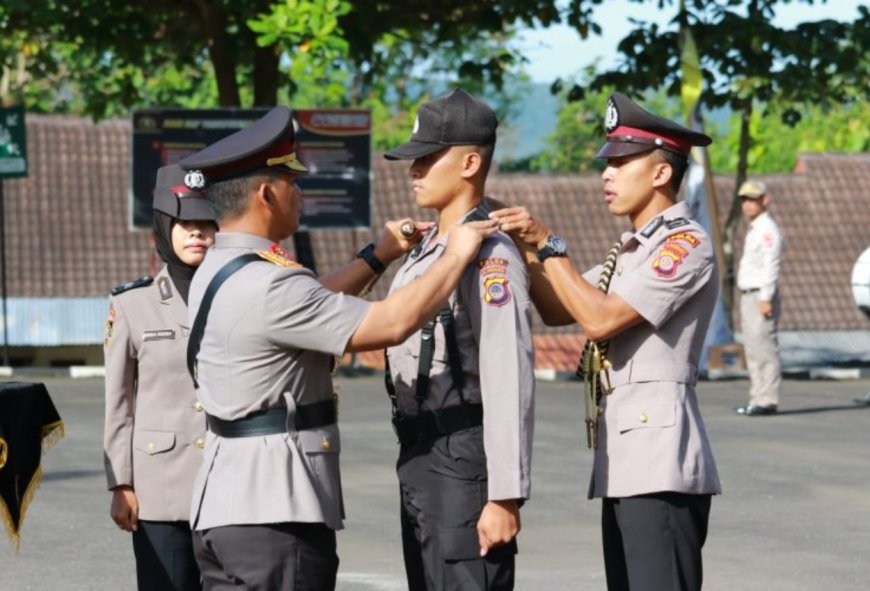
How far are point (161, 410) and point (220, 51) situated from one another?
1254 centimetres

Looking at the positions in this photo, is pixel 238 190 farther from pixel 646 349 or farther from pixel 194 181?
pixel 646 349

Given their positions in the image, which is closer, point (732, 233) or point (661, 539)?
point (661, 539)

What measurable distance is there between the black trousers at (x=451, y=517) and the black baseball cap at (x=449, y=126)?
2.70 feet

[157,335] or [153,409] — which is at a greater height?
[157,335]

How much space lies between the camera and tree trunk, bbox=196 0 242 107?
1808 centimetres

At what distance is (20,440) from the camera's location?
→ 6.55 metres

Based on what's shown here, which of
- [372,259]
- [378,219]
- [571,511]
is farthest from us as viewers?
[378,219]

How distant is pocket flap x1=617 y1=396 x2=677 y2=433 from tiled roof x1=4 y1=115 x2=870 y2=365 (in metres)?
18.9

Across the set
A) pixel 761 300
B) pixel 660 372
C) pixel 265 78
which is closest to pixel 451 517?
pixel 660 372

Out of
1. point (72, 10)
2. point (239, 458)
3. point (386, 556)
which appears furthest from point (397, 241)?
point (72, 10)

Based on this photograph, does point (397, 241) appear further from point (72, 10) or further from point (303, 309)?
point (72, 10)

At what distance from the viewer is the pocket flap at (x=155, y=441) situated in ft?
20.6

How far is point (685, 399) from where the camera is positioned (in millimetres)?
5754

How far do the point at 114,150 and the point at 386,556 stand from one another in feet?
58.3
